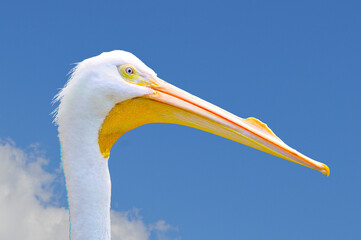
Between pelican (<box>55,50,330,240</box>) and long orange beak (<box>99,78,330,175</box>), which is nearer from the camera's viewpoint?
pelican (<box>55,50,330,240</box>)

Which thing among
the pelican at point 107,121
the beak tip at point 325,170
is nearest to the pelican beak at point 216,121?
the pelican at point 107,121

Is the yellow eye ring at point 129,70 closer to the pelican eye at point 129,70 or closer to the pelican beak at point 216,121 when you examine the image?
the pelican eye at point 129,70

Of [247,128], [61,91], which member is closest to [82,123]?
[61,91]

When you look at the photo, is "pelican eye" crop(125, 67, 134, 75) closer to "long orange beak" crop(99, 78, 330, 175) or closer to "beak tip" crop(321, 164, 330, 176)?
"long orange beak" crop(99, 78, 330, 175)

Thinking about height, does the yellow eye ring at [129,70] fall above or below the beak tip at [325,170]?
above

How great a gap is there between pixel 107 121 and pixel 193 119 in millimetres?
921

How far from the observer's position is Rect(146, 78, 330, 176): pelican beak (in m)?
4.98

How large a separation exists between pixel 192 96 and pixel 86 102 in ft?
3.82

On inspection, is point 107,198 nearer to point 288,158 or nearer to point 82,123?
point 82,123

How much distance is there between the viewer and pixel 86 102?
15.4 feet

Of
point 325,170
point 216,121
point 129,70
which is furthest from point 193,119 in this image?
point 325,170

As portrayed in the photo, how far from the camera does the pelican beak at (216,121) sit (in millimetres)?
4977

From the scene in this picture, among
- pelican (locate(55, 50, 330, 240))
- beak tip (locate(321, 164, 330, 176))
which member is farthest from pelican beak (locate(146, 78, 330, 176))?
beak tip (locate(321, 164, 330, 176))

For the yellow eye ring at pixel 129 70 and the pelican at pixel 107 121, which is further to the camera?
the yellow eye ring at pixel 129 70
